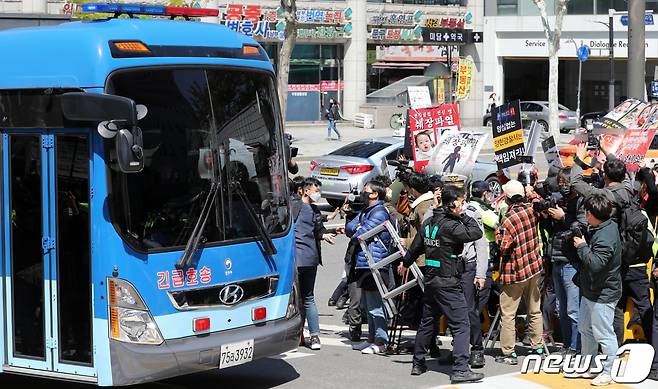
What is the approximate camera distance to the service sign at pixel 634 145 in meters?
12.9

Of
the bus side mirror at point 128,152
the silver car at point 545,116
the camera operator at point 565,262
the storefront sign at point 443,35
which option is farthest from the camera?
the storefront sign at point 443,35

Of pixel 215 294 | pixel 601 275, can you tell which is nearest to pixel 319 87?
pixel 601 275

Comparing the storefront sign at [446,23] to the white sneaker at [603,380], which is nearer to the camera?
the white sneaker at [603,380]

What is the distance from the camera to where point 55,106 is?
8547mm

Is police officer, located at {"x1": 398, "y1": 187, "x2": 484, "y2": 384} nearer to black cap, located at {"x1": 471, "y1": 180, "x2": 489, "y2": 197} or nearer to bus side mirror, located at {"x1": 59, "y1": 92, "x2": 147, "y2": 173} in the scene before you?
black cap, located at {"x1": 471, "y1": 180, "x2": 489, "y2": 197}

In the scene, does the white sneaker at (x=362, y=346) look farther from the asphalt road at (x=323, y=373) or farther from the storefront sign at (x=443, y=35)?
the storefront sign at (x=443, y=35)

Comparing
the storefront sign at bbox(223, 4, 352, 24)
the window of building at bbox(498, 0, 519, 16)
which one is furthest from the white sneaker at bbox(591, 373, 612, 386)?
the window of building at bbox(498, 0, 519, 16)

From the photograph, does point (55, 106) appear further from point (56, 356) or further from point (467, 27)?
point (467, 27)

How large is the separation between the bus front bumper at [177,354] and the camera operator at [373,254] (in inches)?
78.4

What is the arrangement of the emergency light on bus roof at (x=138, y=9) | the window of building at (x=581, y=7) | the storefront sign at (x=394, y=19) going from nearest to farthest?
the emergency light on bus roof at (x=138, y=9)
the storefront sign at (x=394, y=19)
the window of building at (x=581, y=7)

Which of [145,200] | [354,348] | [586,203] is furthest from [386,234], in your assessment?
[145,200]

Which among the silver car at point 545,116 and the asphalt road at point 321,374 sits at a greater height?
the asphalt road at point 321,374

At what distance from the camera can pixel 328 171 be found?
22.3 meters

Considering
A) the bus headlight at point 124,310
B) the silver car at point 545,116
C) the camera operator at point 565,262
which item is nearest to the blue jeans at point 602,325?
the camera operator at point 565,262
